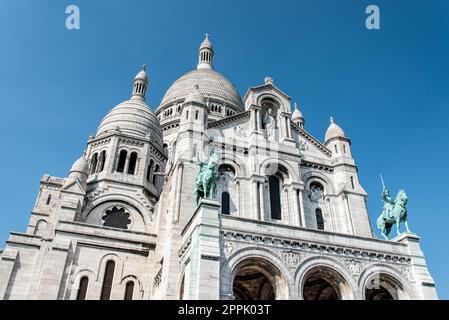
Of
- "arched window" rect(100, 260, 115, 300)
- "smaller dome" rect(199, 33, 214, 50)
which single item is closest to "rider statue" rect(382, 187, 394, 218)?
"arched window" rect(100, 260, 115, 300)

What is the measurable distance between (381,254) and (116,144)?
24213mm

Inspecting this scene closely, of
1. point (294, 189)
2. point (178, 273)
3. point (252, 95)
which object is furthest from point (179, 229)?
point (252, 95)

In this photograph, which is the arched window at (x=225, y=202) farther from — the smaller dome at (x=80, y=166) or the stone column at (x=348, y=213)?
the smaller dome at (x=80, y=166)

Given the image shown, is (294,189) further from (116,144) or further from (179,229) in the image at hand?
(116,144)

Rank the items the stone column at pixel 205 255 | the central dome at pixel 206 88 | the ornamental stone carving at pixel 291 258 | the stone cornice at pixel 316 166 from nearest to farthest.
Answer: the stone column at pixel 205 255 < the ornamental stone carving at pixel 291 258 < the stone cornice at pixel 316 166 < the central dome at pixel 206 88

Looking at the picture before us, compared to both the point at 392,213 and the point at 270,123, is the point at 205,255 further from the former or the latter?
the point at 270,123

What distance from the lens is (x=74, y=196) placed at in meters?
32.1

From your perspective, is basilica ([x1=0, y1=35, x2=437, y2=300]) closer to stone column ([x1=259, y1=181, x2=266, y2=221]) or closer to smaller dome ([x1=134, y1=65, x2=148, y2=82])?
stone column ([x1=259, y1=181, x2=266, y2=221])

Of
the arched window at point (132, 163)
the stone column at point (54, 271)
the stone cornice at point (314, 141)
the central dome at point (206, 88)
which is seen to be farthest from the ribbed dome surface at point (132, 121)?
the stone cornice at point (314, 141)

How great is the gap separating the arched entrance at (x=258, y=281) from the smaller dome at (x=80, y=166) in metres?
16.5

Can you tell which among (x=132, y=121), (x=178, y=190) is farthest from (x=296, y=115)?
(x=178, y=190)

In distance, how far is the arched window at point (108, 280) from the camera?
89.4 feet

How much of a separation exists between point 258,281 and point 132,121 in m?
22.0

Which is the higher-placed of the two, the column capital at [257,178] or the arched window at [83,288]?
the column capital at [257,178]
